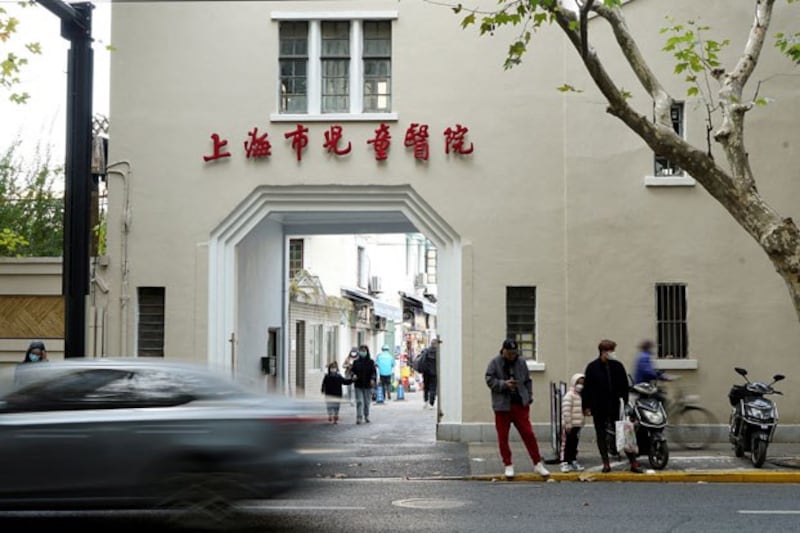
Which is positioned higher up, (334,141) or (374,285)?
(334,141)

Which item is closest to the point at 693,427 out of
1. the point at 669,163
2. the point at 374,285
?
the point at 669,163

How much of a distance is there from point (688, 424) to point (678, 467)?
2626 mm

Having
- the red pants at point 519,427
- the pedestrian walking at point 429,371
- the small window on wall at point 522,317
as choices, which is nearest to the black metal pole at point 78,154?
the red pants at point 519,427

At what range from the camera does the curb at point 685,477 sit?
45.5 feet

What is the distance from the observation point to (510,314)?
19047 millimetres

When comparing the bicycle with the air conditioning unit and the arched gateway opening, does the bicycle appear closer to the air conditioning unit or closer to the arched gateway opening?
the arched gateway opening

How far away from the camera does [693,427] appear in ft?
56.6

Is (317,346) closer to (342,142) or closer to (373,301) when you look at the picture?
(373,301)

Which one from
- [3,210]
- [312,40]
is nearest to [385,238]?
[3,210]

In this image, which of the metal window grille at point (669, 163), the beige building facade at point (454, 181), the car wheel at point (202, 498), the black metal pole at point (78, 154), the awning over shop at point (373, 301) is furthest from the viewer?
the awning over shop at point (373, 301)

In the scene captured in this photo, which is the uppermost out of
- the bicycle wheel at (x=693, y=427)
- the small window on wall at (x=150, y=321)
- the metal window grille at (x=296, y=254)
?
the metal window grille at (x=296, y=254)

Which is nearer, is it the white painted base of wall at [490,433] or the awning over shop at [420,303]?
the white painted base of wall at [490,433]

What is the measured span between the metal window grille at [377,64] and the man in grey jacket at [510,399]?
692cm

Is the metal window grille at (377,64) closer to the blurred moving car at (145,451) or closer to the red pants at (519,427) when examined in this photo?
the red pants at (519,427)
